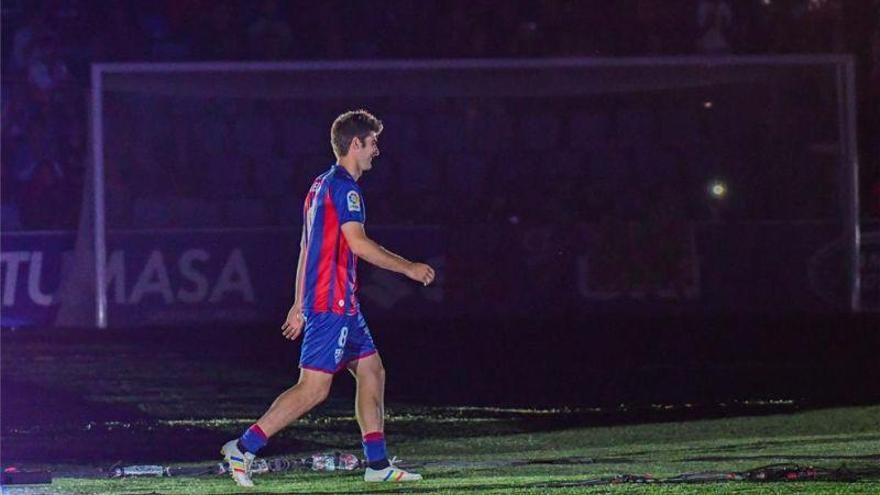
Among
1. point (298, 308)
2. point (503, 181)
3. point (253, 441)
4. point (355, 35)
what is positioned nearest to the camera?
point (253, 441)

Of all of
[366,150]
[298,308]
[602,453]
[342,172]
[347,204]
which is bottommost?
[602,453]

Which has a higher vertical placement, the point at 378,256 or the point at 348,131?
the point at 348,131

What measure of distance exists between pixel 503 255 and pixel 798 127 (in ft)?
12.8

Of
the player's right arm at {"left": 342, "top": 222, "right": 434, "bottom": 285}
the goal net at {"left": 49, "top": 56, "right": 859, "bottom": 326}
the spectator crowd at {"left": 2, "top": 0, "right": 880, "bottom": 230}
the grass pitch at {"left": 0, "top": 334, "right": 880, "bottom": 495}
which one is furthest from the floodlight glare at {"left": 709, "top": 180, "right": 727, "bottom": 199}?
the player's right arm at {"left": 342, "top": 222, "right": 434, "bottom": 285}

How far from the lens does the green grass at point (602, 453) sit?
8.12m

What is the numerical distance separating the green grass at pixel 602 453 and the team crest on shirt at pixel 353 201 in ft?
4.28

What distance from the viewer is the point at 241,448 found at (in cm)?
846

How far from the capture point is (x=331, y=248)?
841 centimetres

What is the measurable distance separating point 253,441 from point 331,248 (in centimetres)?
100

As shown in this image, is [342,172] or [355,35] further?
[355,35]

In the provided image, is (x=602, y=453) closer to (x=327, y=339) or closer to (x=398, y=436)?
(x=398, y=436)

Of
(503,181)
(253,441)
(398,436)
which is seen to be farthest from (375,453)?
(503,181)

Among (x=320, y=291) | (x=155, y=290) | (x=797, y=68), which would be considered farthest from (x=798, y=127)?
(x=320, y=291)

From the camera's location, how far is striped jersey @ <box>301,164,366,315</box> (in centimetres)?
837
